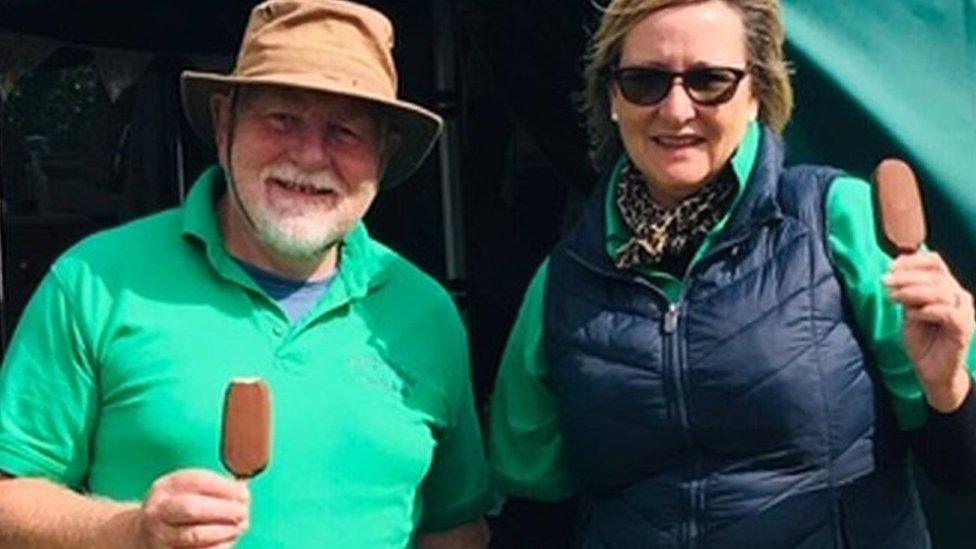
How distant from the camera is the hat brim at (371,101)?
2.43 meters

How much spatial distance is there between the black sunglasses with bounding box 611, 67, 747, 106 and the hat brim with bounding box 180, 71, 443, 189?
0.38 m

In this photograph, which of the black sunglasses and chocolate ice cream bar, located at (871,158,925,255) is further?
the black sunglasses

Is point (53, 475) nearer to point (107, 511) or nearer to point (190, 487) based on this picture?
point (107, 511)

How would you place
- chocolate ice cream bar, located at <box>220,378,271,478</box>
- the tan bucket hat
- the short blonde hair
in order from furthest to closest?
the tan bucket hat
the short blonde hair
chocolate ice cream bar, located at <box>220,378,271,478</box>

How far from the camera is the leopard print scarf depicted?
2324 mm

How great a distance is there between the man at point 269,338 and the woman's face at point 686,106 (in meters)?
0.38

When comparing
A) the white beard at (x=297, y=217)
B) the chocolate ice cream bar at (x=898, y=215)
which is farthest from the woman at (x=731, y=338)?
the white beard at (x=297, y=217)

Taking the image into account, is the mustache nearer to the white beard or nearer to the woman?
the white beard

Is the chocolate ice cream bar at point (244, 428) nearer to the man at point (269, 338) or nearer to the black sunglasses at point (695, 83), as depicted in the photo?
the man at point (269, 338)

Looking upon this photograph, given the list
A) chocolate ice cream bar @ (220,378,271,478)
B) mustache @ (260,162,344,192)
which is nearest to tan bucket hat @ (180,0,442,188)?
mustache @ (260,162,344,192)

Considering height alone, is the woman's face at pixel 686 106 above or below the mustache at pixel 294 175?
above

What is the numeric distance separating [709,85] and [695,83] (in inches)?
0.8

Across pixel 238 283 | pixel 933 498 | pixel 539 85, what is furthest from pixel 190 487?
pixel 539 85

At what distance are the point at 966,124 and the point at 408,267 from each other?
88 cm
